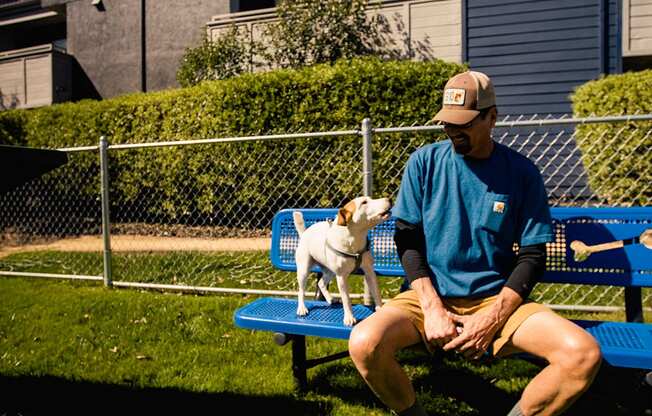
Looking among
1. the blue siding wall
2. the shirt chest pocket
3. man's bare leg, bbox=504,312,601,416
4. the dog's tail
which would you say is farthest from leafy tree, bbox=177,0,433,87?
man's bare leg, bbox=504,312,601,416

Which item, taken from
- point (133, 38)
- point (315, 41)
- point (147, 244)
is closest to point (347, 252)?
point (147, 244)

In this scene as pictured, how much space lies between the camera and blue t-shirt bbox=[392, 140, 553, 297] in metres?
2.39

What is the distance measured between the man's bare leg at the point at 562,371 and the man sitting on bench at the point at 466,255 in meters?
0.01

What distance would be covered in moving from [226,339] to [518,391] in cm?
203

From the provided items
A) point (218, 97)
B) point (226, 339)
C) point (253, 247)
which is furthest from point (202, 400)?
point (218, 97)

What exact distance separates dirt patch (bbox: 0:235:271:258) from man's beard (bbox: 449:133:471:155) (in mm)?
4517

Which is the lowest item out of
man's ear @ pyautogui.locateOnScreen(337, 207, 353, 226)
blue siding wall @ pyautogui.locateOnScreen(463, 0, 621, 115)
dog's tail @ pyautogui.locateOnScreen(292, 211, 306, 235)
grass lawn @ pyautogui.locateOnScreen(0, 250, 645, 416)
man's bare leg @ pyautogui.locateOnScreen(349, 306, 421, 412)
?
grass lawn @ pyautogui.locateOnScreen(0, 250, 645, 416)

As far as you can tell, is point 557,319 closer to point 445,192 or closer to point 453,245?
point 453,245

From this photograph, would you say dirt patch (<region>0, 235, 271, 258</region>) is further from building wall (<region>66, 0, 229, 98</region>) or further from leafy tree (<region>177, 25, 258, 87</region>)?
building wall (<region>66, 0, 229, 98</region>)

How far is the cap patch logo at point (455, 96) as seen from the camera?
2332 mm

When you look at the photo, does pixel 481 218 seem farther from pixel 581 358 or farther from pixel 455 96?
pixel 581 358

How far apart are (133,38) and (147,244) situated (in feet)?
26.8

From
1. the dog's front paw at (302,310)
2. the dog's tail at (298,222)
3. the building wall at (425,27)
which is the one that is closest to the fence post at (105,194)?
the dog's tail at (298,222)

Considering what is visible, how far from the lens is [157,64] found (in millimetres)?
13883
